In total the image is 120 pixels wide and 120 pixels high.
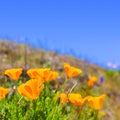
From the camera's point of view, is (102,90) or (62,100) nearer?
(62,100)

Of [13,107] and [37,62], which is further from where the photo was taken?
[37,62]

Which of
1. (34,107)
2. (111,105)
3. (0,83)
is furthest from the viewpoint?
(111,105)

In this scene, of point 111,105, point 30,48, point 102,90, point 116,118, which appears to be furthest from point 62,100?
point 30,48

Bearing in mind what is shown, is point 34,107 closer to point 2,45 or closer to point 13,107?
point 13,107

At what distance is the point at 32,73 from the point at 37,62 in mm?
5546

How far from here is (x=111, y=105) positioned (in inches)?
346

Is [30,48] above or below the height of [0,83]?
above

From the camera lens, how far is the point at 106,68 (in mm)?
14367

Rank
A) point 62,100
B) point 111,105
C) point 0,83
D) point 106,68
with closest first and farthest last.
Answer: point 62,100, point 0,83, point 111,105, point 106,68

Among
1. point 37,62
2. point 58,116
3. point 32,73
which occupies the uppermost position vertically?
point 37,62

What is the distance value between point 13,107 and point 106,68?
35.6ft

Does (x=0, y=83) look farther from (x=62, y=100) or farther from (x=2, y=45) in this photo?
(x=2, y=45)

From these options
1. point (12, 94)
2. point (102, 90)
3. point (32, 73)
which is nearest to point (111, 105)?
point (102, 90)

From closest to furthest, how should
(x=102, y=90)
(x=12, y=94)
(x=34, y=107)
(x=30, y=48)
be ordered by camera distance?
(x=34, y=107), (x=12, y=94), (x=102, y=90), (x=30, y=48)
